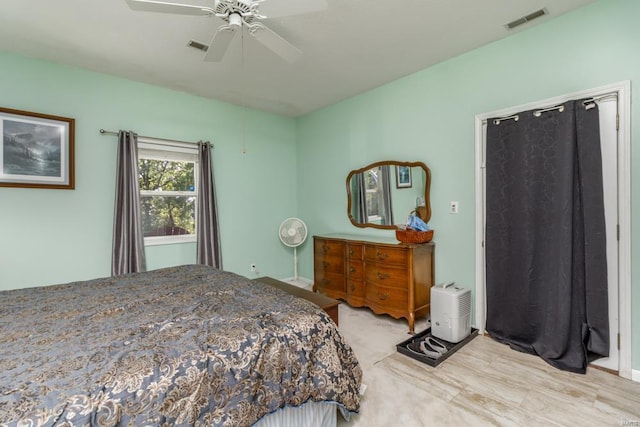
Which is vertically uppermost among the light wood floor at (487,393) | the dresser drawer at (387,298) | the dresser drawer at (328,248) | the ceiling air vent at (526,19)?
the ceiling air vent at (526,19)

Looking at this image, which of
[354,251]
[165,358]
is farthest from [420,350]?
Result: [165,358]

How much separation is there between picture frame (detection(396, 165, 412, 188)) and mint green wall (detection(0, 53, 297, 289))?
200 centimetres

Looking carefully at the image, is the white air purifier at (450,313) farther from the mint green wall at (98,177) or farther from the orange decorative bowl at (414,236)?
the mint green wall at (98,177)

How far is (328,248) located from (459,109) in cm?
204

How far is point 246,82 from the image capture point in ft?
11.1

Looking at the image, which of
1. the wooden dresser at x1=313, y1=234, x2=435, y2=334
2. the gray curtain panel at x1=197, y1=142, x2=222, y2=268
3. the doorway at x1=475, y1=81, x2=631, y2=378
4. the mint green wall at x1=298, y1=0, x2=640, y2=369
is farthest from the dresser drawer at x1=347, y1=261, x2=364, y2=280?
the doorway at x1=475, y1=81, x2=631, y2=378

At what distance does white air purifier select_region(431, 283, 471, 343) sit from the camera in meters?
2.52

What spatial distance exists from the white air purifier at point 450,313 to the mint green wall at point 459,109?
0.31 meters

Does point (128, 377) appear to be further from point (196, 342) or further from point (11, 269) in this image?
point (11, 269)

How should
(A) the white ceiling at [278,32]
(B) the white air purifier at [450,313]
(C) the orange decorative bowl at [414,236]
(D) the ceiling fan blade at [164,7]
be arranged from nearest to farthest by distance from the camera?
(D) the ceiling fan blade at [164,7], (A) the white ceiling at [278,32], (B) the white air purifier at [450,313], (C) the orange decorative bowl at [414,236]

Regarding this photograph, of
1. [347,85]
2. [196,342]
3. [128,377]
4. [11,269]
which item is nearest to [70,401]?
[128,377]

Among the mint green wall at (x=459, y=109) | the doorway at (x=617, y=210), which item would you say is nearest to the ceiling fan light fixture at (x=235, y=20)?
the mint green wall at (x=459, y=109)

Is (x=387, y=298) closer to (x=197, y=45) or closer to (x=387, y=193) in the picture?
(x=387, y=193)

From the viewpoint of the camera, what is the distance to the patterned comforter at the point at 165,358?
2.95 feet
